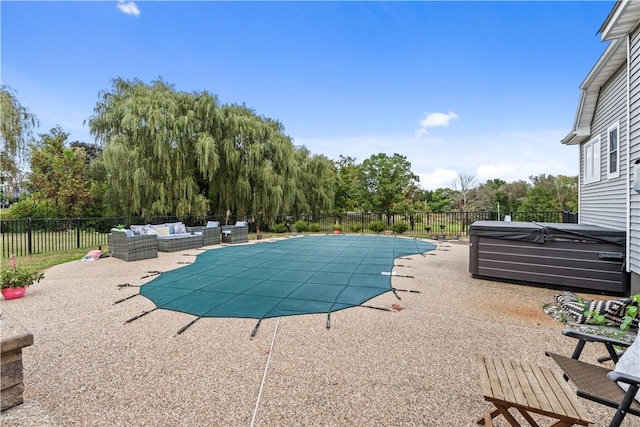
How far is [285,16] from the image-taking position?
9.27 meters

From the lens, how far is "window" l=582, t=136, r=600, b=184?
587 centimetres

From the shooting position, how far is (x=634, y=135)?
3.83m

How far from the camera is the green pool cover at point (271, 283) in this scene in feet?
12.3

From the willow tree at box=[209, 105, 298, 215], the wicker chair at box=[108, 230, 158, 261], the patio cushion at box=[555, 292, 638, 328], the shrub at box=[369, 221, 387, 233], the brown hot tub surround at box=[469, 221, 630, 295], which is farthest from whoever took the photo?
the shrub at box=[369, 221, 387, 233]

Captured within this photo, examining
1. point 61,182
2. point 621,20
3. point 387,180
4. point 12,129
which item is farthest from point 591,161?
point 61,182

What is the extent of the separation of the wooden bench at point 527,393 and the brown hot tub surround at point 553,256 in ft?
13.0

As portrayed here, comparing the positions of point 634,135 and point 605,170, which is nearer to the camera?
point 634,135

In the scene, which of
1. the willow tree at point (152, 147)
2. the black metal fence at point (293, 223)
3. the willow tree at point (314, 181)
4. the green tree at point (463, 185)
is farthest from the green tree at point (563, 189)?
the willow tree at point (152, 147)

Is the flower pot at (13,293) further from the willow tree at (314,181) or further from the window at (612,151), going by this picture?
the willow tree at (314,181)

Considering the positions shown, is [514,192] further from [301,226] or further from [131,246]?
[131,246]

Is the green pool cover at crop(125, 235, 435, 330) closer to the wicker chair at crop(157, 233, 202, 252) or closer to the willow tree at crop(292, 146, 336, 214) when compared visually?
the wicker chair at crop(157, 233, 202, 252)

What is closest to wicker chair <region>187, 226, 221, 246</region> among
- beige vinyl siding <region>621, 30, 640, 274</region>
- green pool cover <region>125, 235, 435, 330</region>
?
green pool cover <region>125, 235, 435, 330</region>

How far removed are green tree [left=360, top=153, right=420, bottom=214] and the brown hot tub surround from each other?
688 inches

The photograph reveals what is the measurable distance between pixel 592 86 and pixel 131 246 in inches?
413
